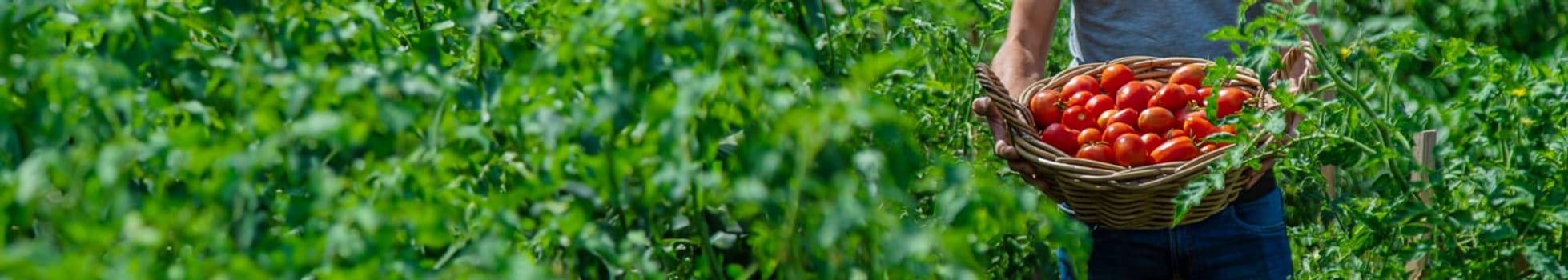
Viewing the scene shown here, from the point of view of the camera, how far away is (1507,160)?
178 centimetres

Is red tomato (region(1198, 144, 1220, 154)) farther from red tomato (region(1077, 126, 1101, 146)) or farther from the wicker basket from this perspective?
red tomato (region(1077, 126, 1101, 146))

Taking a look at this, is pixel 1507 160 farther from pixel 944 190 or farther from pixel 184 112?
pixel 184 112

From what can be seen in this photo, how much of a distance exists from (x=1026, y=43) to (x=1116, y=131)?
340 millimetres

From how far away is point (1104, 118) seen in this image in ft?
7.70

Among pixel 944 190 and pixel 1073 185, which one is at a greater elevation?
pixel 944 190

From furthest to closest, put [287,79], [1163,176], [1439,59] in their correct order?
[1163,176] < [1439,59] < [287,79]

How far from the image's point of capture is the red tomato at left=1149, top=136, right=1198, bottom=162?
2.14 m

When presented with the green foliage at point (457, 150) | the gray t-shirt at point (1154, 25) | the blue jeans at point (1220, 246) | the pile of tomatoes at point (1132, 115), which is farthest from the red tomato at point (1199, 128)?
the green foliage at point (457, 150)

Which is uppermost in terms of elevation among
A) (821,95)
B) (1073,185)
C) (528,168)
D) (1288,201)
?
(821,95)

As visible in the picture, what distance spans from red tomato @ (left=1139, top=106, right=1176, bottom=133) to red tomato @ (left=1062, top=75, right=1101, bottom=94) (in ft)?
0.53

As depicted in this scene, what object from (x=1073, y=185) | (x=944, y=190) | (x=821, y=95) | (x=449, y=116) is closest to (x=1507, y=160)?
(x=1073, y=185)

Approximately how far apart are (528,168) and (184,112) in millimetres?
248

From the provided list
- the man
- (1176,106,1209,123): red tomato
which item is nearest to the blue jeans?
the man

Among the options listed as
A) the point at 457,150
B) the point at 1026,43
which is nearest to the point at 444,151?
Result: the point at 457,150
